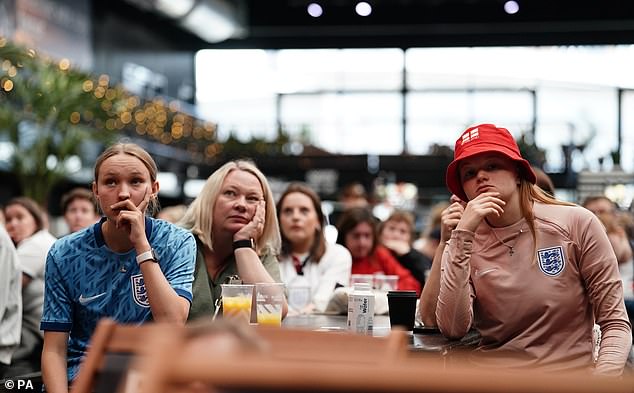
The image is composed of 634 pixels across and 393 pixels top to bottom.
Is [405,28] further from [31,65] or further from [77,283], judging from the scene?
[77,283]

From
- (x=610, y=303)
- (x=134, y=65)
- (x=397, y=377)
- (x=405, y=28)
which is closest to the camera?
(x=397, y=377)

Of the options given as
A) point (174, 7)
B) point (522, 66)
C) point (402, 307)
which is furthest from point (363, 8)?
point (402, 307)

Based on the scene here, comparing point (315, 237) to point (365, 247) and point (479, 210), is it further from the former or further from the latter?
point (479, 210)

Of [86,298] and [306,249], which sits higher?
[306,249]

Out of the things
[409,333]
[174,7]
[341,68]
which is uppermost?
[174,7]

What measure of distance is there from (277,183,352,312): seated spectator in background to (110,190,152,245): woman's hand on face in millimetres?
2275

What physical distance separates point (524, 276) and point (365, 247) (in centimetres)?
303

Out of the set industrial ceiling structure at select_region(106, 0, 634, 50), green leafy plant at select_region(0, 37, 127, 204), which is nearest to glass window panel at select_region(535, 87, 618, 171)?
industrial ceiling structure at select_region(106, 0, 634, 50)

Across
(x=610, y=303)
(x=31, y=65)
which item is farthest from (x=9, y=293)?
(x=31, y=65)

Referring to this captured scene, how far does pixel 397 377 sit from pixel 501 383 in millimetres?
118

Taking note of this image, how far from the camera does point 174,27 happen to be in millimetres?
19375

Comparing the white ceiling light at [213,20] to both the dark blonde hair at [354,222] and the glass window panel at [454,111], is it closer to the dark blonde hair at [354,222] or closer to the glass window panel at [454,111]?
the glass window panel at [454,111]

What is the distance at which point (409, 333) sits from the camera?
323 centimetres

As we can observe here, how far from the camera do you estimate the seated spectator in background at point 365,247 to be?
5812 mm
